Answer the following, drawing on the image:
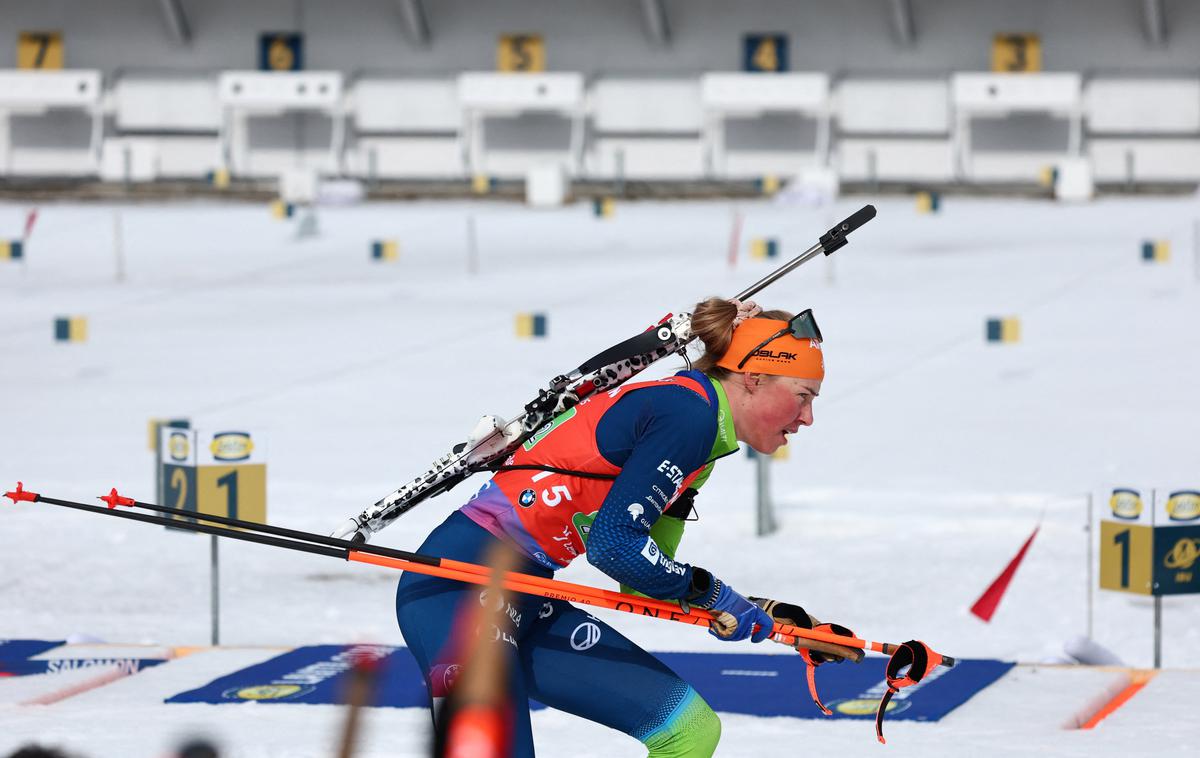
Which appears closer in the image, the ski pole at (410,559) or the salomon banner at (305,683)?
the ski pole at (410,559)

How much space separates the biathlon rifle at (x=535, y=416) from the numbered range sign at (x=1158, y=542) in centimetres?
335

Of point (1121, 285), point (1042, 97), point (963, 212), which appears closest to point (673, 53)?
point (1042, 97)

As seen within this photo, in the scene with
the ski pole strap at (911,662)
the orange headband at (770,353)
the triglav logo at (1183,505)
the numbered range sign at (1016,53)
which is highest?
the numbered range sign at (1016,53)

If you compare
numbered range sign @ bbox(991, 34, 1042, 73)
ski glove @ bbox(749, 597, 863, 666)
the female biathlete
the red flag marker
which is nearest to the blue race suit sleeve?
the female biathlete

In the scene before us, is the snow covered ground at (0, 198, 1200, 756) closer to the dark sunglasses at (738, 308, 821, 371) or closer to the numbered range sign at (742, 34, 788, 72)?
the dark sunglasses at (738, 308, 821, 371)

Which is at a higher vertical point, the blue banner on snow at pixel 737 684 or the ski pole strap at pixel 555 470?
the ski pole strap at pixel 555 470

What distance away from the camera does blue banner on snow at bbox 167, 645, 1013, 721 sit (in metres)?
6.04

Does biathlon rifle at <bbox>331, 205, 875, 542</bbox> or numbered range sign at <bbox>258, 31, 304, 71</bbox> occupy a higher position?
numbered range sign at <bbox>258, 31, 304, 71</bbox>

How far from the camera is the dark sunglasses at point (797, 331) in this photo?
347 centimetres

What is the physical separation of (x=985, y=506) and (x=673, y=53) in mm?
20733

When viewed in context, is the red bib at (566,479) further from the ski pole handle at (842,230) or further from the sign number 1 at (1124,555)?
the sign number 1 at (1124,555)

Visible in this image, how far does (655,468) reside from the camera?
324 cm

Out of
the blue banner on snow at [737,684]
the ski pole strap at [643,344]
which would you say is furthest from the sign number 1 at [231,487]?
the ski pole strap at [643,344]

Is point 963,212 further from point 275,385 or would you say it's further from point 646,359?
point 646,359
